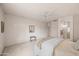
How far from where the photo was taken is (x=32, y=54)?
1.70 metres

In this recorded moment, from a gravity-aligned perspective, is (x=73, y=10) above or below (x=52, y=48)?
above

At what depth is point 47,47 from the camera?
1.73 metres

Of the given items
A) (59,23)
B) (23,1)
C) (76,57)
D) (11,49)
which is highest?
(23,1)

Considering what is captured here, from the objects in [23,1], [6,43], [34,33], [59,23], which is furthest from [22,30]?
[59,23]

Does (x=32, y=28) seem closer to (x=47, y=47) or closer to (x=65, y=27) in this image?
(x=47, y=47)

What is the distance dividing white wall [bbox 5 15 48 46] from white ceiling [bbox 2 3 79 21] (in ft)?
0.27

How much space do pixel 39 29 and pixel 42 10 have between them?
33 cm

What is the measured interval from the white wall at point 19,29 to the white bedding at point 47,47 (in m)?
0.14

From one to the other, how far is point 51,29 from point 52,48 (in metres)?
0.32

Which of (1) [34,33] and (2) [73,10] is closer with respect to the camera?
(2) [73,10]

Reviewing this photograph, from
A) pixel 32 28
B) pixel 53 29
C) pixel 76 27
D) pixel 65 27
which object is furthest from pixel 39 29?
pixel 76 27

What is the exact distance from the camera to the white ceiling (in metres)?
1.65

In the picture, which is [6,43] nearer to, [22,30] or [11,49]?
[11,49]

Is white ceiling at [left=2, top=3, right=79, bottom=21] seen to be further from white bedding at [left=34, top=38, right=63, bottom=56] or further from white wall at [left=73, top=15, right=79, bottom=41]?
white bedding at [left=34, top=38, right=63, bottom=56]
